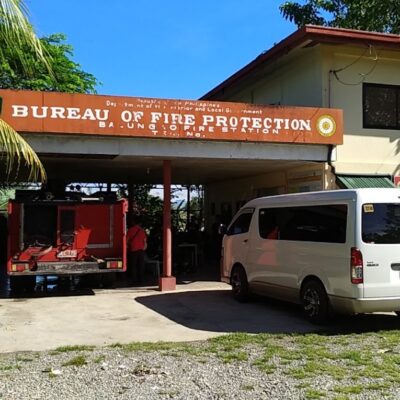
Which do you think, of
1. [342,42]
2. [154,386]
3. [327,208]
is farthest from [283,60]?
[154,386]

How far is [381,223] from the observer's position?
8609 millimetres

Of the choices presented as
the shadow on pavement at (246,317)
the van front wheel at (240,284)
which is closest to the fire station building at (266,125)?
the shadow on pavement at (246,317)

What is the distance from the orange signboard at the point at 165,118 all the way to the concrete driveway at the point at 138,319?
3.48 metres

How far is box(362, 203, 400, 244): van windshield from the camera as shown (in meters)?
Answer: 8.51

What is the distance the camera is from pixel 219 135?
1312 centimetres

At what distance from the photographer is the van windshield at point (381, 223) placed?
8508mm

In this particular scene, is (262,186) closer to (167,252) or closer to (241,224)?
(167,252)

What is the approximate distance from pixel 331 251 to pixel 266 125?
206 inches

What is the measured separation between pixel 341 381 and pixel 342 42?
10.9 meters

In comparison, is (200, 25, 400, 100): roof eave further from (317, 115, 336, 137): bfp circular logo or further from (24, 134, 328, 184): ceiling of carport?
(24, 134, 328, 184): ceiling of carport

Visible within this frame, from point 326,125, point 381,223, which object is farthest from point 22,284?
point 381,223

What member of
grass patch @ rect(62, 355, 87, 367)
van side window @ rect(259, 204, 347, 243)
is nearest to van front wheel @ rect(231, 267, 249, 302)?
van side window @ rect(259, 204, 347, 243)

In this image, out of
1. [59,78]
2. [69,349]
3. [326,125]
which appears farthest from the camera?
[59,78]

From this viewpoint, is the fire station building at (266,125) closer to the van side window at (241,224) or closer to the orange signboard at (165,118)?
the orange signboard at (165,118)
